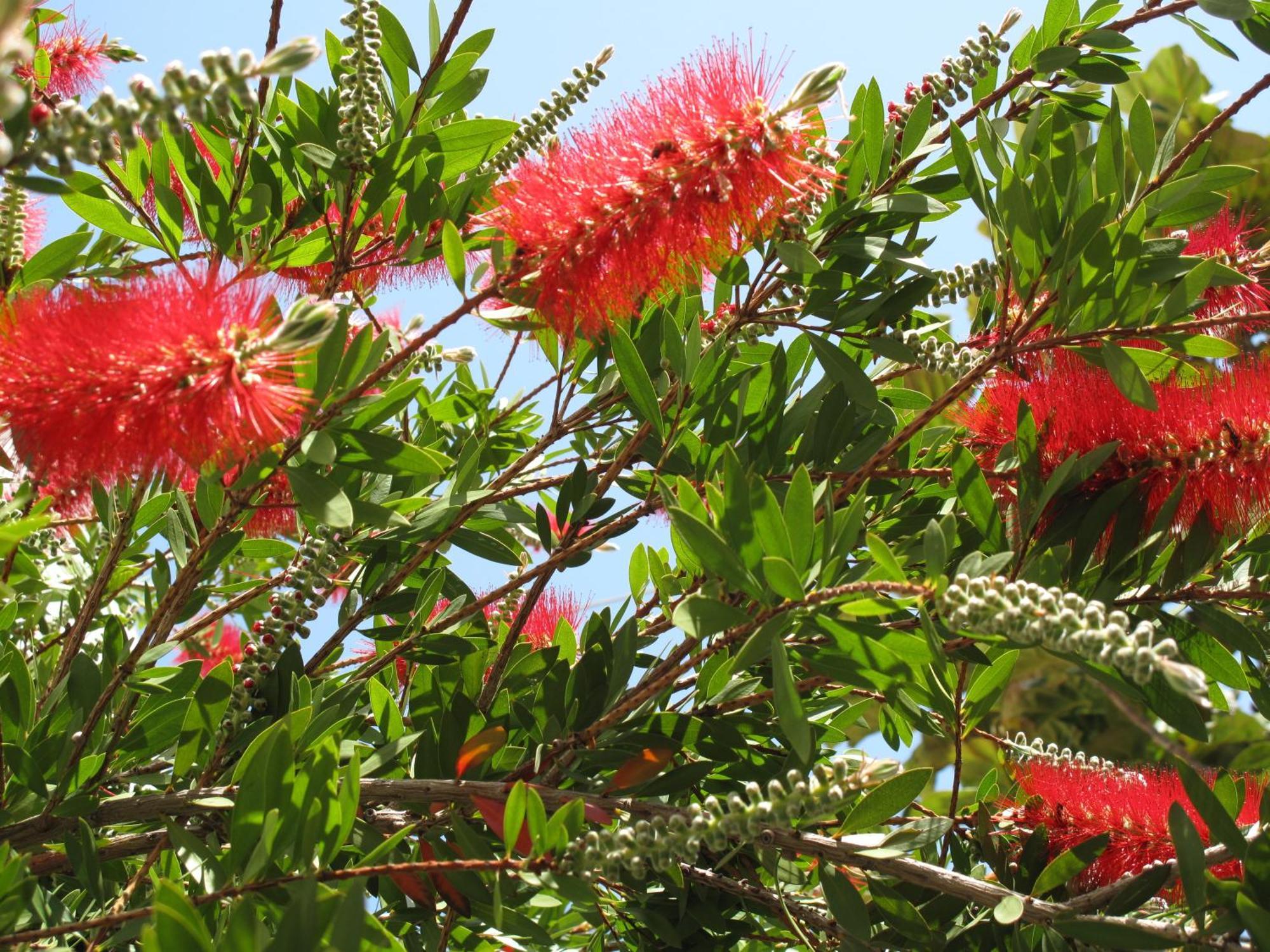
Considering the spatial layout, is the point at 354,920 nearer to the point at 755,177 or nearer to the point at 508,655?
the point at 508,655

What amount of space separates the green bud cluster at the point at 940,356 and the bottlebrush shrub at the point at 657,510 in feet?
0.03

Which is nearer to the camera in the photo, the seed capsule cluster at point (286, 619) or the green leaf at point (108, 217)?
the seed capsule cluster at point (286, 619)

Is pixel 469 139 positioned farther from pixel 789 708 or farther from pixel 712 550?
pixel 789 708

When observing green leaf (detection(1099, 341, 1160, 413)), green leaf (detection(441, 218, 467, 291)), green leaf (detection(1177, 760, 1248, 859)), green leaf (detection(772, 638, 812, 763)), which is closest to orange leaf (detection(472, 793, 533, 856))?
green leaf (detection(772, 638, 812, 763))

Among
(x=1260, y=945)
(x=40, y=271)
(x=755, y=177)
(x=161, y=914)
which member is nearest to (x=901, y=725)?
(x=1260, y=945)

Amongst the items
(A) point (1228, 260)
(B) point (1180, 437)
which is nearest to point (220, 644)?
(B) point (1180, 437)

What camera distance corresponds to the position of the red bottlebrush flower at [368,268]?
5.69 ft

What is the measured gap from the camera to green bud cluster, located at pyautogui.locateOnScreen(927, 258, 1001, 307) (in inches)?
64.9

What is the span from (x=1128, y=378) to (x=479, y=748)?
0.89 metres

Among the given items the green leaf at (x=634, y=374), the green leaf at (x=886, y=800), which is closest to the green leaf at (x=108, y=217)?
the green leaf at (x=634, y=374)

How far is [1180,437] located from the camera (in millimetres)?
1363

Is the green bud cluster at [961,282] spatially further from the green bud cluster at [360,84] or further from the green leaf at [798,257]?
the green bud cluster at [360,84]

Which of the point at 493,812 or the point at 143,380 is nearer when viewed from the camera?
the point at 143,380

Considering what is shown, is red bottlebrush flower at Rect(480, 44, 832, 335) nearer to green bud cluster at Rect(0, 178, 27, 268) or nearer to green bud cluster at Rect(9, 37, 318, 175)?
green bud cluster at Rect(9, 37, 318, 175)
